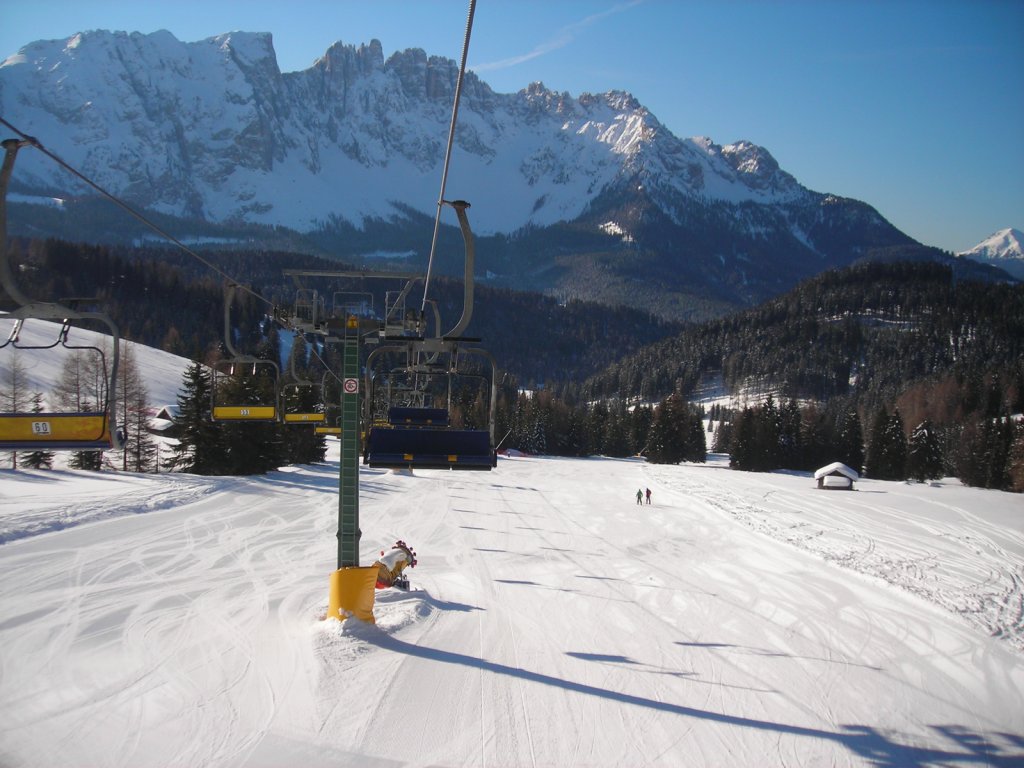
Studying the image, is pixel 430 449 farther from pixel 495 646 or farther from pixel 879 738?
pixel 879 738

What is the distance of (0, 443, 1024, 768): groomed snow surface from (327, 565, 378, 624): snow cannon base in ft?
0.81

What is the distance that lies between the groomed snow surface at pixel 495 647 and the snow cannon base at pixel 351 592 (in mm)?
→ 247

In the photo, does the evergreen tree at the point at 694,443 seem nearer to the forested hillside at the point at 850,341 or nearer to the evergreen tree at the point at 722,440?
the evergreen tree at the point at 722,440

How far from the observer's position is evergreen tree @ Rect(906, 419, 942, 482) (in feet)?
195

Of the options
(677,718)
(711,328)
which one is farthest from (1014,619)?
(711,328)

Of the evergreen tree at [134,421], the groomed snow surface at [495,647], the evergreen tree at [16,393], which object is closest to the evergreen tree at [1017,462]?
the groomed snow surface at [495,647]

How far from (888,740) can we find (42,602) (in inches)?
644

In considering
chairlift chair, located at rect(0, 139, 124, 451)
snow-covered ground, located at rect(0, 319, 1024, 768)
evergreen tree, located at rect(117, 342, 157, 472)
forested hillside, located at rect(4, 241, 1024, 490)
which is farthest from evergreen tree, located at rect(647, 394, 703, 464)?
chairlift chair, located at rect(0, 139, 124, 451)

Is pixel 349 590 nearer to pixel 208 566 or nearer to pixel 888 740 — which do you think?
pixel 208 566

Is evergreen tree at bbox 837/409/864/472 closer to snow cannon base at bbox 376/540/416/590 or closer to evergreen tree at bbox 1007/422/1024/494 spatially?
evergreen tree at bbox 1007/422/1024/494

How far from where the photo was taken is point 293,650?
11.7 meters

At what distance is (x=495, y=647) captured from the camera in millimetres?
12664

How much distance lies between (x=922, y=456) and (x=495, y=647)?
199ft

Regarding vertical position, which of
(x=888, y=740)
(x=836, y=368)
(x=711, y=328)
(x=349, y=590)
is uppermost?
(x=711, y=328)
